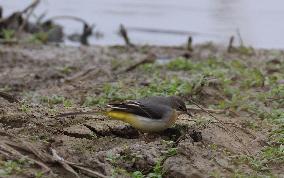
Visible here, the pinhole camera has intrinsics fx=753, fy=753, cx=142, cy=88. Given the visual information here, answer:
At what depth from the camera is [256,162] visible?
6418mm

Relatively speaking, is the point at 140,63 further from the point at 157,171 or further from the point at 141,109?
the point at 157,171

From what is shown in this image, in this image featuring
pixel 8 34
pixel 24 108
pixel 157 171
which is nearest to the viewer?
pixel 157 171

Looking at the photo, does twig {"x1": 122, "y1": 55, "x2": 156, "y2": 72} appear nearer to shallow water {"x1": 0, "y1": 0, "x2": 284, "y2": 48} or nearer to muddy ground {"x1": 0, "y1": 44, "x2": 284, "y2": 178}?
muddy ground {"x1": 0, "y1": 44, "x2": 284, "y2": 178}

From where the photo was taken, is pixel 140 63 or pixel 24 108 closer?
pixel 24 108

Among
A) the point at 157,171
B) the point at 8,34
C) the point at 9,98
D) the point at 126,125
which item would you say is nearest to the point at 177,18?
the point at 8,34

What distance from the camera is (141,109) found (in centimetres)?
699

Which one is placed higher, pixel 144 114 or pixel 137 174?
pixel 144 114

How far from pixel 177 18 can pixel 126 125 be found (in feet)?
31.8

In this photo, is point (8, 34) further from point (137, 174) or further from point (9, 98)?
point (137, 174)

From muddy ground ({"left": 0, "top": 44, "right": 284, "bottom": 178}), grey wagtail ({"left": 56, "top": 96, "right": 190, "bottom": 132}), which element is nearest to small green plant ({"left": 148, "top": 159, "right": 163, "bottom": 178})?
muddy ground ({"left": 0, "top": 44, "right": 284, "bottom": 178})

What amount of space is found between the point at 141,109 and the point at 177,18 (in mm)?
9884

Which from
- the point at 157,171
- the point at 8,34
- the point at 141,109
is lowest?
the point at 157,171

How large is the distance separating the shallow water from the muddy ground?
2412mm

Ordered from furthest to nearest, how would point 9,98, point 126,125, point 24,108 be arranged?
point 9,98 < point 24,108 < point 126,125
